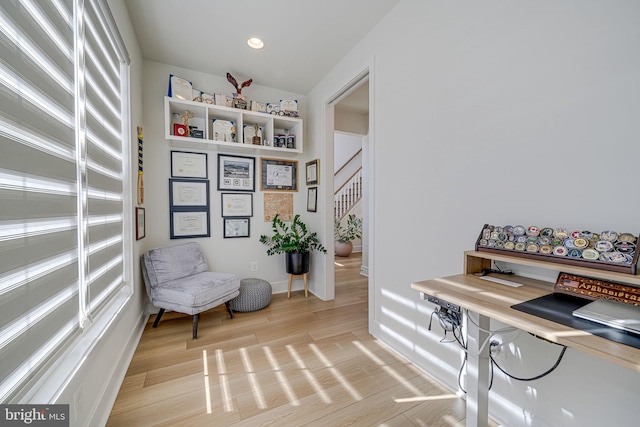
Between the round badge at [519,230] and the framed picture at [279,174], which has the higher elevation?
the framed picture at [279,174]

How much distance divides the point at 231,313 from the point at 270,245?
97 centimetres

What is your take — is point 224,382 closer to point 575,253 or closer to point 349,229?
point 575,253

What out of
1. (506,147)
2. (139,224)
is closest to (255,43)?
(139,224)

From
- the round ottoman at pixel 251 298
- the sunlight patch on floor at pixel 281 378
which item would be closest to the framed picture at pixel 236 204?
the round ottoman at pixel 251 298

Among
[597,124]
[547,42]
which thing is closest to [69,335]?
[597,124]

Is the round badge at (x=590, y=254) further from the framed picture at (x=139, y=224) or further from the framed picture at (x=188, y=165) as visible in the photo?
the framed picture at (x=188, y=165)

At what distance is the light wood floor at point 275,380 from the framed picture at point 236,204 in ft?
4.03

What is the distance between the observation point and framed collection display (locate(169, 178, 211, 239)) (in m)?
2.74

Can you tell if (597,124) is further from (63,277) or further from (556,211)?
(63,277)

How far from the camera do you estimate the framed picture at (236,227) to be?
3.01 m

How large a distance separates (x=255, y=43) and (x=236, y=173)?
4.56ft

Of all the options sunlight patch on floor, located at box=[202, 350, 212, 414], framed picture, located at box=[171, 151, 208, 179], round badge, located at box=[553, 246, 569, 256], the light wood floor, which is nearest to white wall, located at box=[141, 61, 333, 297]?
framed picture, located at box=[171, 151, 208, 179]

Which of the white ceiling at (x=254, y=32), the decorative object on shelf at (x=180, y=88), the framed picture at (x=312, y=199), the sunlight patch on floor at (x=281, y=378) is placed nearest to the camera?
the sunlight patch on floor at (x=281, y=378)

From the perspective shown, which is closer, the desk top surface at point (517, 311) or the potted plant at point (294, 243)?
the desk top surface at point (517, 311)
